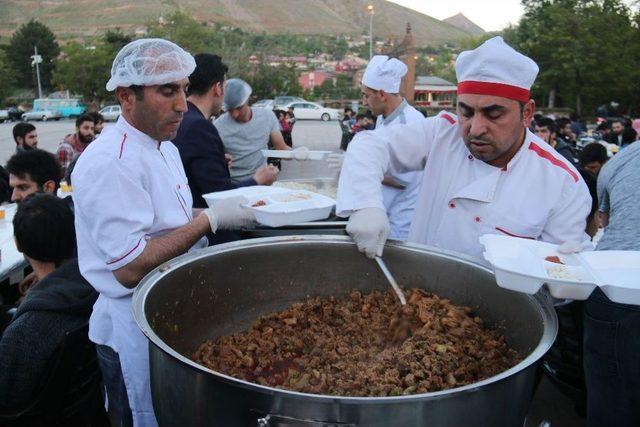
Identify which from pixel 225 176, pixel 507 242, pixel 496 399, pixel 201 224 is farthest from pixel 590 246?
pixel 225 176

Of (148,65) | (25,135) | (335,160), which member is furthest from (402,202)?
(25,135)

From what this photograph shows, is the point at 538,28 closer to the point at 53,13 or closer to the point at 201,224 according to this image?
the point at 201,224

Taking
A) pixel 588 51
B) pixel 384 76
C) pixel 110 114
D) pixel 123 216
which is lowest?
pixel 110 114

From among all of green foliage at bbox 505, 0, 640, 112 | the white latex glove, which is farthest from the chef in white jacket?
green foliage at bbox 505, 0, 640, 112

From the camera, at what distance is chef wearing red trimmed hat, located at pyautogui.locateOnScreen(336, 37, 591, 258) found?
1.71m

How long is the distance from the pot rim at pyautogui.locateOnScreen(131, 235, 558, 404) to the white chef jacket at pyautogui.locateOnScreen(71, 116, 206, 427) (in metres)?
0.15

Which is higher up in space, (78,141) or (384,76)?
(384,76)

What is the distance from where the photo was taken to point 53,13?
14312cm

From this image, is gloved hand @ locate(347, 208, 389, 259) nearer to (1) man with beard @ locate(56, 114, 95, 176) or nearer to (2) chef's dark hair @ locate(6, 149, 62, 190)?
(2) chef's dark hair @ locate(6, 149, 62, 190)

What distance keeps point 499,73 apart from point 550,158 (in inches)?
14.3

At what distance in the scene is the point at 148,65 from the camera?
5.73ft

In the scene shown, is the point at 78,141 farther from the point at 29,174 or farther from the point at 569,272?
the point at 569,272

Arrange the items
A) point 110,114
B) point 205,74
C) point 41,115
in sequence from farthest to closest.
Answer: point 41,115
point 110,114
point 205,74

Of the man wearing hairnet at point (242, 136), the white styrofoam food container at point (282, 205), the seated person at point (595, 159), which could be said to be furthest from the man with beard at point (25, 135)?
the seated person at point (595, 159)
